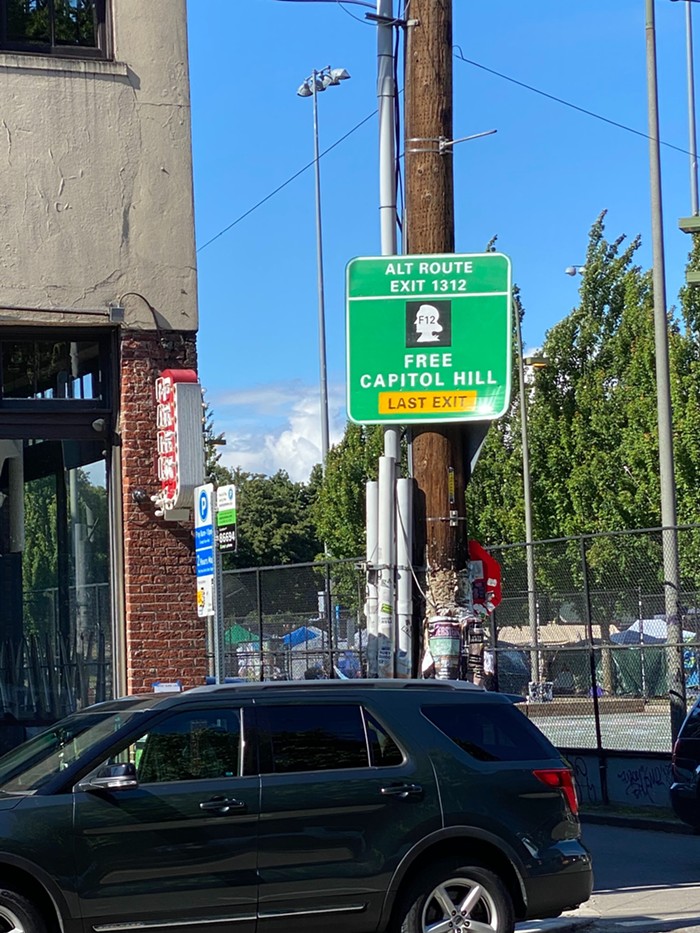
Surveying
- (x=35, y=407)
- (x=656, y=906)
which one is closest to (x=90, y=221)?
(x=35, y=407)

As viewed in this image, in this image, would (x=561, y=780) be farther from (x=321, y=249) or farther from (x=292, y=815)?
(x=321, y=249)

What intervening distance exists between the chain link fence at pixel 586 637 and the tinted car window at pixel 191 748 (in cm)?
698

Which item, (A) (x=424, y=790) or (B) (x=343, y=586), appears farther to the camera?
(B) (x=343, y=586)

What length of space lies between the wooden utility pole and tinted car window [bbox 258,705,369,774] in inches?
82.1

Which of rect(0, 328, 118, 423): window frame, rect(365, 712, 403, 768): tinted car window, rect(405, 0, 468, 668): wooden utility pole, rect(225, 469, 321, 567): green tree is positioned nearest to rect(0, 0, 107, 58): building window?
rect(0, 328, 118, 423): window frame

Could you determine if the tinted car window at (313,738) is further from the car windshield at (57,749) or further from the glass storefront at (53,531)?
the glass storefront at (53,531)

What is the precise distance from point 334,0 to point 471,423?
4037 millimetres

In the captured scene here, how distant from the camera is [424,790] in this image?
829 cm

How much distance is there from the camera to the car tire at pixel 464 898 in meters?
8.27

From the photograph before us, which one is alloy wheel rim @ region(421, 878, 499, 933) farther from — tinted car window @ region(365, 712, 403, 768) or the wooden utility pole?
the wooden utility pole

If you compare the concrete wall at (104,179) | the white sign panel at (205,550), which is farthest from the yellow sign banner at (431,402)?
the concrete wall at (104,179)

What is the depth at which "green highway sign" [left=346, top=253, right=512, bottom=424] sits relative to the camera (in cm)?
1034

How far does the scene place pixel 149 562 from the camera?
12.5 meters

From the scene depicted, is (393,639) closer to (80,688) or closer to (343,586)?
(80,688)
